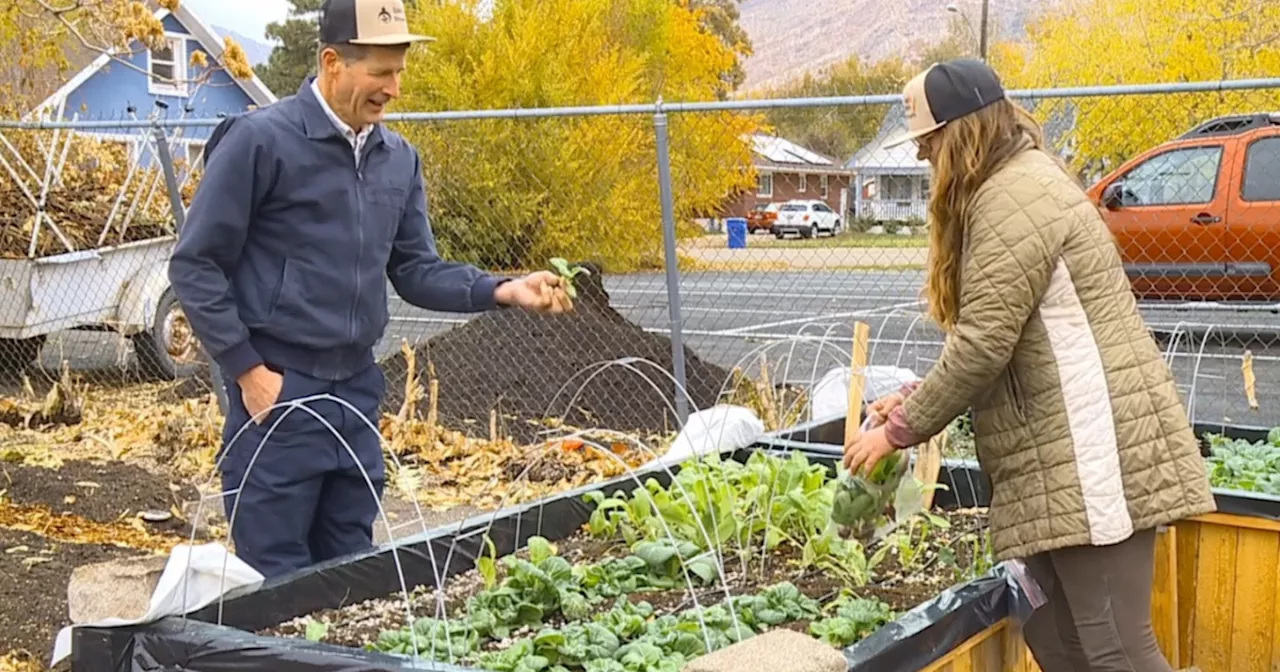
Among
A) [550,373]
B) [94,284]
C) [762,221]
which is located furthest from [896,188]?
[762,221]

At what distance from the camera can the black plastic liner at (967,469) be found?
3.26 meters

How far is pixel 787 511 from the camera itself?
3.31 m

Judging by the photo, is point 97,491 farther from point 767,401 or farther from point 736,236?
point 736,236

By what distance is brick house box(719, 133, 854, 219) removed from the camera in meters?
6.43

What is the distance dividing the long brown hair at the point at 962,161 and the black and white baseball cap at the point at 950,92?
0.08 ft

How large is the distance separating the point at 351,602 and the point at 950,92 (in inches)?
67.3

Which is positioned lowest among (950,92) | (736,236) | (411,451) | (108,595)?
(411,451)

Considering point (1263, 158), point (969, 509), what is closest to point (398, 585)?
point (969, 509)

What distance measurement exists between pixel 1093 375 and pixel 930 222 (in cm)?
45

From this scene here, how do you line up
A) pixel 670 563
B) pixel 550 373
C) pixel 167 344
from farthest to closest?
pixel 167 344 < pixel 550 373 < pixel 670 563

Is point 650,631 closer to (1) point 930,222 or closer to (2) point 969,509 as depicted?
(1) point 930,222

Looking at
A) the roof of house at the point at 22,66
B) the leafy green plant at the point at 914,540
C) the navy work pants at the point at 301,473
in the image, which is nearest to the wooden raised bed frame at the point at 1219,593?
the leafy green plant at the point at 914,540

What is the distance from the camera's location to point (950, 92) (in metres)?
2.41

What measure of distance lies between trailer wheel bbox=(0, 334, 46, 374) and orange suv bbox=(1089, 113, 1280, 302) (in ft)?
27.6
